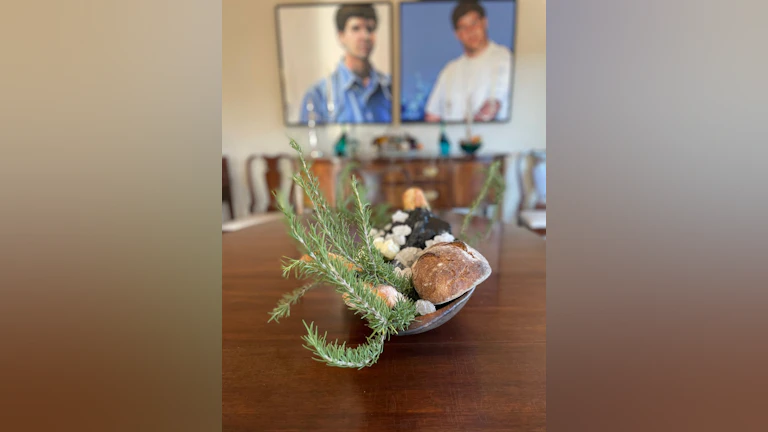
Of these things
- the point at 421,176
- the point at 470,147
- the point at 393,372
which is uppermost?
the point at 470,147

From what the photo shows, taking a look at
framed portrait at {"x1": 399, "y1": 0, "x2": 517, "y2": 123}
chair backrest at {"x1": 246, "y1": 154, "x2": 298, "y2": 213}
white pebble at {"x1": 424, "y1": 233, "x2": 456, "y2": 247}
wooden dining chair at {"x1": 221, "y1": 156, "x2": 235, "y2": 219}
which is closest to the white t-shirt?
framed portrait at {"x1": 399, "y1": 0, "x2": 517, "y2": 123}

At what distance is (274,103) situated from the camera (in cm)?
189

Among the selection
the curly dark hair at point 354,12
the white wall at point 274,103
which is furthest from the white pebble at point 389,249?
the curly dark hair at point 354,12

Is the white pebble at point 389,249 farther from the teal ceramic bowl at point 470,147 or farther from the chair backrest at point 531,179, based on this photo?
the chair backrest at point 531,179

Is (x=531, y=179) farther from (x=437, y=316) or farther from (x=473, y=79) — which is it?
(x=437, y=316)

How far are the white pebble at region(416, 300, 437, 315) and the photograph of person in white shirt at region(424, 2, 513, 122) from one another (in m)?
1.64

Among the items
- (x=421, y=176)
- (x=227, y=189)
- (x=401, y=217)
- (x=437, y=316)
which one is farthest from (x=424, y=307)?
(x=227, y=189)

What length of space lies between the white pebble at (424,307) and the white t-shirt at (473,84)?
1.65 metres

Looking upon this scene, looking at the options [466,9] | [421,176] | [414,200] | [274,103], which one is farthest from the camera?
[274,103]

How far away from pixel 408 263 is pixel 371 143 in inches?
59.5

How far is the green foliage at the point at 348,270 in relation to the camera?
8.4 inches

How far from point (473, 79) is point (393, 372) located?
5.61 ft

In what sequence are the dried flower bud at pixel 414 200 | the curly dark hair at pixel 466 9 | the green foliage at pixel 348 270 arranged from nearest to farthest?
1. the green foliage at pixel 348 270
2. the dried flower bud at pixel 414 200
3. the curly dark hair at pixel 466 9
